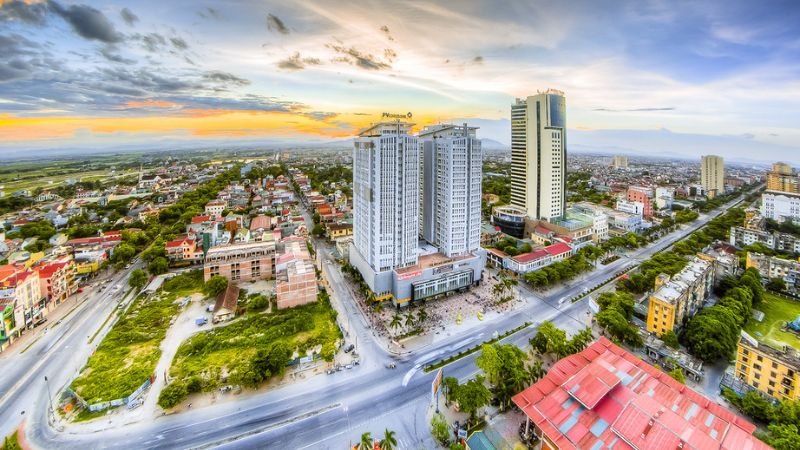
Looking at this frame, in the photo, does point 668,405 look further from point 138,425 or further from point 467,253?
point 138,425

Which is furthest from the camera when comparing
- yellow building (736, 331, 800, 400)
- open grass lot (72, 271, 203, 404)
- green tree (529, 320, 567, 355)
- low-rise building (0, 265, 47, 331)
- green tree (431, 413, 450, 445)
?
low-rise building (0, 265, 47, 331)

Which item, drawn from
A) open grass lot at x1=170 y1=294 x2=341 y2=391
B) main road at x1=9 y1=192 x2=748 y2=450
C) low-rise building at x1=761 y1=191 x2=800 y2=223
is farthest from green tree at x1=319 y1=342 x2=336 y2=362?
low-rise building at x1=761 y1=191 x2=800 y2=223

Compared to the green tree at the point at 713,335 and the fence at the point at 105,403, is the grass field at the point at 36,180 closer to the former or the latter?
the fence at the point at 105,403

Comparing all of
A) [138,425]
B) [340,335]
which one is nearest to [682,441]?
[340,335]

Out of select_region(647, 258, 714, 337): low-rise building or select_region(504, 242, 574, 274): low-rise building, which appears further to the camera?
select_region(504, 242, 574, 274): low-rise building

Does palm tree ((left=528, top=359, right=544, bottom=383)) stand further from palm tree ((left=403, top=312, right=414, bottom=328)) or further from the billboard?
palm tree ((left=403, top=312, right=414, bottom=328))

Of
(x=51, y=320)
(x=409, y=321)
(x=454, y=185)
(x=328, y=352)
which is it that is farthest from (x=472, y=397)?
(x=51, y=320)
